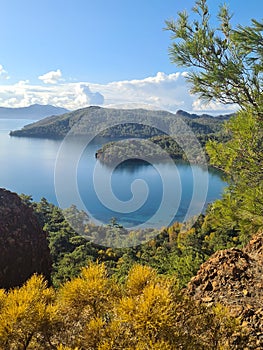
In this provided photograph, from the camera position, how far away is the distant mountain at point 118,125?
65812mm

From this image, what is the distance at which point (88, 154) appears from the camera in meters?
67.2

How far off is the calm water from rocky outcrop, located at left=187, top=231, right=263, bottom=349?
2947cm

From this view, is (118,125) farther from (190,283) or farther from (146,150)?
(190,283)

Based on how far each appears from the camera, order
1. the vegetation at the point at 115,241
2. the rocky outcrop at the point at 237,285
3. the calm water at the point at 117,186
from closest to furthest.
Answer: the rocky outcrop at the point at 237,285, the vegetation at the point at 115,241, the calm water at the point at 117,186

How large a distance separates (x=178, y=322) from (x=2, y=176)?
54.7 metres

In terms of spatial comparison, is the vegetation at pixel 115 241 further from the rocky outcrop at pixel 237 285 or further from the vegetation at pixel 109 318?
Result: the vegetation at pixel 109 318

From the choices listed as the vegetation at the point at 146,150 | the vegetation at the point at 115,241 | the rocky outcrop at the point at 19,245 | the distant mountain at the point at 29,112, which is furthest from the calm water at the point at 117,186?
the distant mountain at the point at 29,112

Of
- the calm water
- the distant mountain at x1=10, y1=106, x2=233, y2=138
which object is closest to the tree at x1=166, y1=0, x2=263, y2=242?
the calm water

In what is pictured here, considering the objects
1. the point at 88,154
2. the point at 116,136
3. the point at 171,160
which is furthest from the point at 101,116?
the point at 171,160

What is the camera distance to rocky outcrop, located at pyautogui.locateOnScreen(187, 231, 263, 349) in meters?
2.21

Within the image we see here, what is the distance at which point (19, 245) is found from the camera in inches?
170

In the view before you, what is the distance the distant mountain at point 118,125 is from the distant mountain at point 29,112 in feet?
244

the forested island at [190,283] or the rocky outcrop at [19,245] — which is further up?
the forested island at [190,283]

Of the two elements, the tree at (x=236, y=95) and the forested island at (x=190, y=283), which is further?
the tree at (x=236, y=95)
